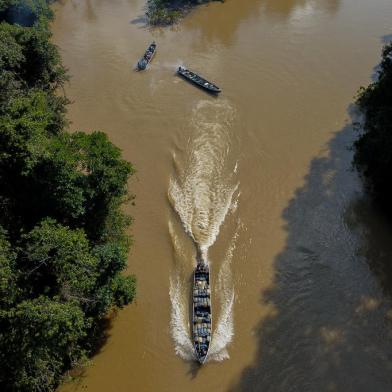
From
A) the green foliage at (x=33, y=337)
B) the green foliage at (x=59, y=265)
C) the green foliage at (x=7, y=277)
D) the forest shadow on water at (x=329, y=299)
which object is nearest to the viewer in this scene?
the green foliage at (x=33, y=337)

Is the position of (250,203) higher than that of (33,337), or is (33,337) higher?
(33,337)

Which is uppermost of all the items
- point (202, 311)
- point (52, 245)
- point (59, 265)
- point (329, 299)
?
point (52, 245)

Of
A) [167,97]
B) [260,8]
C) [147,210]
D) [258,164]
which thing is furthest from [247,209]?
[260,8]

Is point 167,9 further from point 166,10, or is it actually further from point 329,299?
point 329,299

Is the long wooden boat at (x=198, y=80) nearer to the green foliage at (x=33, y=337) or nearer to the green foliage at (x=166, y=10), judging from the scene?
the green foliage at (x=166, y=10)

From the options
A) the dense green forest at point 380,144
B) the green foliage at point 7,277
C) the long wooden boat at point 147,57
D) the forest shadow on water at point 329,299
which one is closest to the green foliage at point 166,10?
the long wooden boat at point 147,57

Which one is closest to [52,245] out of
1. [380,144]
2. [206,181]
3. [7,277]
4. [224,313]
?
[7,277]

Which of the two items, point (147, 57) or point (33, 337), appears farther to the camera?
point (147, 57)

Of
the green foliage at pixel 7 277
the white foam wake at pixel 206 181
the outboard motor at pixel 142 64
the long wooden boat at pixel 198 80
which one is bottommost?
the white foam wake at pixel 206 181
